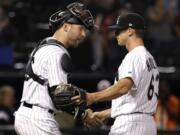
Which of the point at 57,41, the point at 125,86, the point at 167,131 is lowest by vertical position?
the point at 167,131

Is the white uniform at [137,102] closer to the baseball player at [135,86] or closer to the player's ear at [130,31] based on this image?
the baseball player at [135,86]

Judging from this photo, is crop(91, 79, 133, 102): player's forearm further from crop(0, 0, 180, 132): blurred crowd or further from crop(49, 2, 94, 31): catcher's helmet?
crop(0, 0, 180, 132): blurred crowd

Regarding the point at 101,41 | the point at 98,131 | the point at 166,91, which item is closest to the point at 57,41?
the point at 98,131

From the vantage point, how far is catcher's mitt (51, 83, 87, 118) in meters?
5.75

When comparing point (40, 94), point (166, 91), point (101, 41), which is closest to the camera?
point (40, 94)

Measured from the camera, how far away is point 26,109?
5996mm

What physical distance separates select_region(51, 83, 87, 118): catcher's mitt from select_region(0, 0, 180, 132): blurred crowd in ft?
13.5

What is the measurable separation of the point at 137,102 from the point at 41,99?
3.09ft

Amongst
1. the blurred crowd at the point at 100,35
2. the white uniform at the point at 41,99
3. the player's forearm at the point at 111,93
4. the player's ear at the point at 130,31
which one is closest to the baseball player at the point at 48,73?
the white uniform at the point at 41,99

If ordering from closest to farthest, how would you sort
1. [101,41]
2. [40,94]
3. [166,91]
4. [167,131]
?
[40,94]
[167,131]
[166,91]
[101,41]

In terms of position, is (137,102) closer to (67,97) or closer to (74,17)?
(67,97)

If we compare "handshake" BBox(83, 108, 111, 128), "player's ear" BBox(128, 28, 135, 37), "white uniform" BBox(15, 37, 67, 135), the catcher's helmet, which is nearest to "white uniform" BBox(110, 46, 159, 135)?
"player's ear" BBox(128, 28, 135, 37)

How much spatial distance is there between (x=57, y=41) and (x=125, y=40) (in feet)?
2.37

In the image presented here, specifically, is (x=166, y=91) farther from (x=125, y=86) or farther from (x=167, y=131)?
(x=125, y=86)
